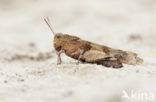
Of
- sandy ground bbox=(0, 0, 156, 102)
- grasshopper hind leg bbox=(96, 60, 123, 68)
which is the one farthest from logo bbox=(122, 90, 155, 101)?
grasshopper hind leg bbox=(96, 60, 123, 68)

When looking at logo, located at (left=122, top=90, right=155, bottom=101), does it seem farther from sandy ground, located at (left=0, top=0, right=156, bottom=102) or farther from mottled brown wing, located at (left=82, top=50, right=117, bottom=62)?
mottled brown wing, located at (left=82, top=50, right=117, bottom=62)

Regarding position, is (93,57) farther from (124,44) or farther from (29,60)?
(124,44)

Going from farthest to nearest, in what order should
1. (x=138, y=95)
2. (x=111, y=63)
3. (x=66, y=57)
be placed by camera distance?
(x=66, y=57) < (x=111, y=63) < (x=138, y=95)

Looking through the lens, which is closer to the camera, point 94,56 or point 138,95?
point 138,95

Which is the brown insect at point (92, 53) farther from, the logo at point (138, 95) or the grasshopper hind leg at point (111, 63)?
the logo at point (138, 95)

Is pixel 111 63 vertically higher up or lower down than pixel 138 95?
higher up

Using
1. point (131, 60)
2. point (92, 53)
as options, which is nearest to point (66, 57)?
point (92, 53)

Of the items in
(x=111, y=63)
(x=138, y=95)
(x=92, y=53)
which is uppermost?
(x=92, y=53)

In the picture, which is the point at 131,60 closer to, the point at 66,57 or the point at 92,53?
the point at 92,53
